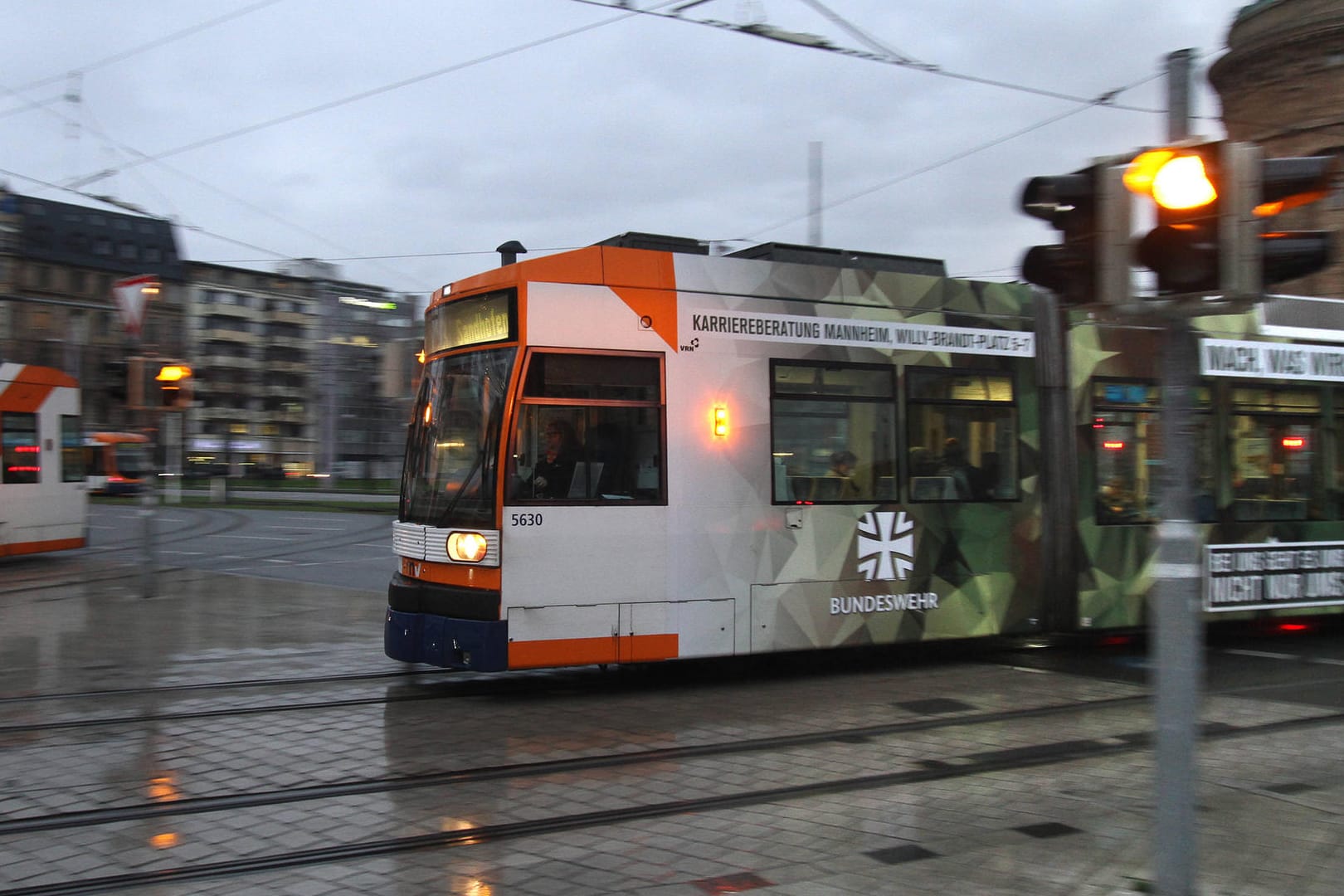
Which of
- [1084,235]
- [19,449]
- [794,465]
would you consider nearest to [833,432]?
[794,465]

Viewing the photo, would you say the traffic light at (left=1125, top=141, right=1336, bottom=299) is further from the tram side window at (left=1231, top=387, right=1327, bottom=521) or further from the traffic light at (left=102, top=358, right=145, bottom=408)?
the traffic light at (left=102, top=358, right=145, bottom=408)

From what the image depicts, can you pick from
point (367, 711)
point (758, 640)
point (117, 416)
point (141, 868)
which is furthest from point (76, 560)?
point (117, 416)

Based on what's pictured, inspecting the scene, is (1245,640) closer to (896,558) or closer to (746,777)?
(896,558)

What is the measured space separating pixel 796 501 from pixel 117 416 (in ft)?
248

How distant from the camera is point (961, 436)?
9984mm

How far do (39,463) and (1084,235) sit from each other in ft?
64.7

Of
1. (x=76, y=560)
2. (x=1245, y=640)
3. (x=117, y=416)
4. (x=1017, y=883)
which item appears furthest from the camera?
(x=117, y=416)

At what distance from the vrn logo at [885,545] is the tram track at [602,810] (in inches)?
67.4

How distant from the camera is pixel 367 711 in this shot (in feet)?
26.2

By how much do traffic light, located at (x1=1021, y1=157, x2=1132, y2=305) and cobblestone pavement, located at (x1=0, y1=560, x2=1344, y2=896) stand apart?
245 cm

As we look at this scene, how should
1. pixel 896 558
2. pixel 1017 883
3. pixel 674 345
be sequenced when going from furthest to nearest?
pixel 896 558 < pixel 674 345 < pixel 1017 883

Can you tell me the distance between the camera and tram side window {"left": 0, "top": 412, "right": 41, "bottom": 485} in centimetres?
1870

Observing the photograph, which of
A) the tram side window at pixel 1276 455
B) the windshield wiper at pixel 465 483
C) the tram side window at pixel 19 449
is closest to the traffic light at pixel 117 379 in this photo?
the tram side window at pixel 19 449

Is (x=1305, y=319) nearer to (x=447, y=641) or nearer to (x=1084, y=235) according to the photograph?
(x=1084, y=235)
